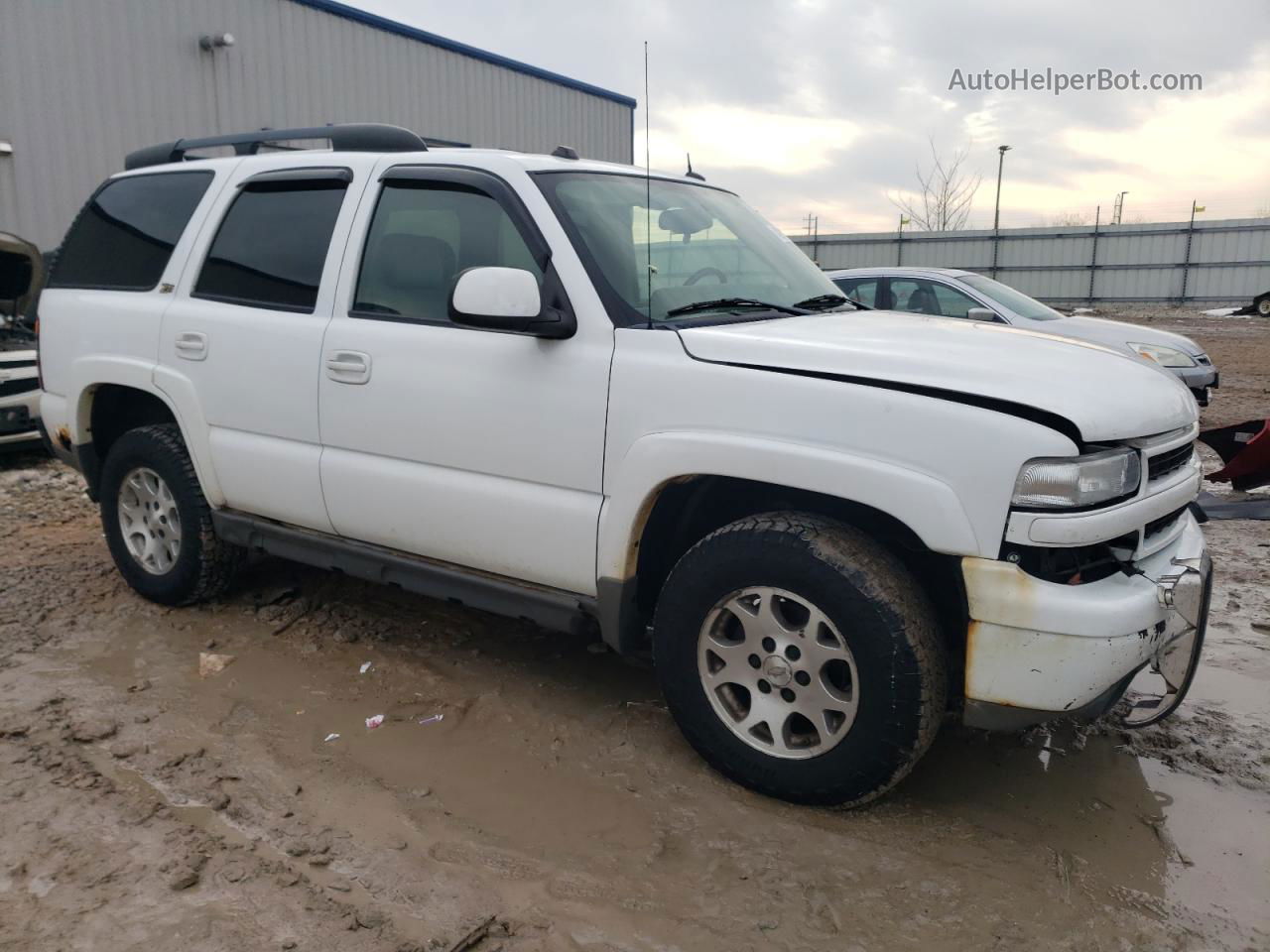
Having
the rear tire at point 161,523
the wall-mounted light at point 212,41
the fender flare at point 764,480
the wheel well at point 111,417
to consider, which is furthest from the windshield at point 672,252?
the wall-mounted light at point 212,41

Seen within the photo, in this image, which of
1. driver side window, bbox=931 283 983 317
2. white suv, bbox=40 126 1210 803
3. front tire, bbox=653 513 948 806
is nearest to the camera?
white suv, bbox=40 126 1210 803

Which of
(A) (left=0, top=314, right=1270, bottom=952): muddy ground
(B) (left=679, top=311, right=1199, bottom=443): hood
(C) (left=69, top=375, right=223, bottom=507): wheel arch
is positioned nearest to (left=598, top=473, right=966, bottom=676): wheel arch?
(B) (left=679, top=311, right=1199, bottom=443): hood

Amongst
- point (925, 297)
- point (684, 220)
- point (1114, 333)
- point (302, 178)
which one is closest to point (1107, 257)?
point (1114, 333)

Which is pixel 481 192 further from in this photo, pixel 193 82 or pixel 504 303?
pixel 193 82

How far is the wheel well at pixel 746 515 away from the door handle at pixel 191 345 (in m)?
2.14

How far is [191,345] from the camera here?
4082 millimetres

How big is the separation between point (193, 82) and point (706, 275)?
12403 mm

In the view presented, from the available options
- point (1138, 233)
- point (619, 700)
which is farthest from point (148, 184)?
point (1138, 233)

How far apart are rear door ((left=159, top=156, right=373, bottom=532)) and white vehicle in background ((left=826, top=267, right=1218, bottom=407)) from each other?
5914mm

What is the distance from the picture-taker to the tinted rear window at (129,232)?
4.36 meters

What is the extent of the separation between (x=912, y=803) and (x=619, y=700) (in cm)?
116

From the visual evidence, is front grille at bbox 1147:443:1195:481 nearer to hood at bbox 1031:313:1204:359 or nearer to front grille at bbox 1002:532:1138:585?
front grille at bbox 1002:532:1138:585

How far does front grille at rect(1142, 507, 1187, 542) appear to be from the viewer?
2818 millimetres

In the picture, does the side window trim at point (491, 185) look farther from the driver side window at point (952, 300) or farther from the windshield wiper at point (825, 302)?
the driver side window at point (952, 300)
